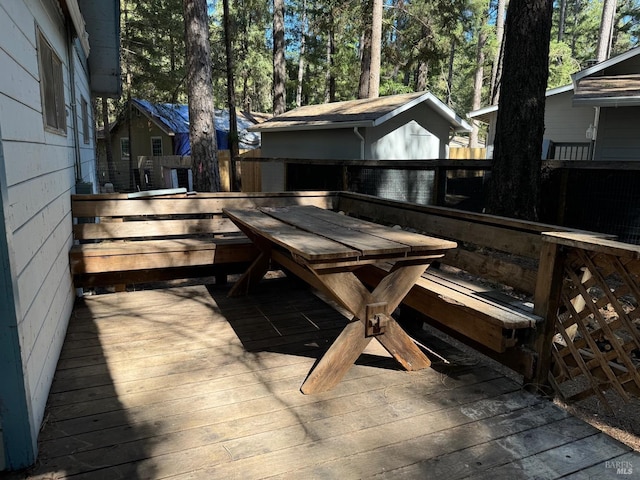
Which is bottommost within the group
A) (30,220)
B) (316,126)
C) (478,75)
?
(30,220)

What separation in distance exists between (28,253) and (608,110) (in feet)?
34.7

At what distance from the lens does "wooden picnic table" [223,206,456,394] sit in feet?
7.71

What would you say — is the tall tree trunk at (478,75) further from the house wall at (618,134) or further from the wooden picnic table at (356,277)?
the wooden picnic table at (356,277)

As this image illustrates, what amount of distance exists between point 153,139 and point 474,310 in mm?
24233

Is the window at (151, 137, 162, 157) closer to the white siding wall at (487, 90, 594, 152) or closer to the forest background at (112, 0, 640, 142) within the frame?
the forest background at (112, 0, 640, 142)

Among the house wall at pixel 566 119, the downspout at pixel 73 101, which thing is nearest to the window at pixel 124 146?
the house wall at pixel 566 119

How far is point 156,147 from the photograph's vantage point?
79.6 ft

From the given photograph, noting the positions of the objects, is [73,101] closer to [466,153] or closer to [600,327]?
[600,327]

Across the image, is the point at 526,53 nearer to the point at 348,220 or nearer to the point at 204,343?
the point at 348,220

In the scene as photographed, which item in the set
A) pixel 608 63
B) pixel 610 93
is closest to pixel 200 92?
pixel 610 93

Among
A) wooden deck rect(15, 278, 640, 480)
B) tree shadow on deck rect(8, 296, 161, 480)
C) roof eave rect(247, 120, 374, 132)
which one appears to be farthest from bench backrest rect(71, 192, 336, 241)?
roof eave rect(247, 120, 374, 132)

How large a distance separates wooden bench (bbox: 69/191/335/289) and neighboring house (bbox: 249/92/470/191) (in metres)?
7.09

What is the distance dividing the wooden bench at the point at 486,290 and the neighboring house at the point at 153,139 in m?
12.5

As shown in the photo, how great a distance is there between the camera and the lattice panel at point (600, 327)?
2172mm
